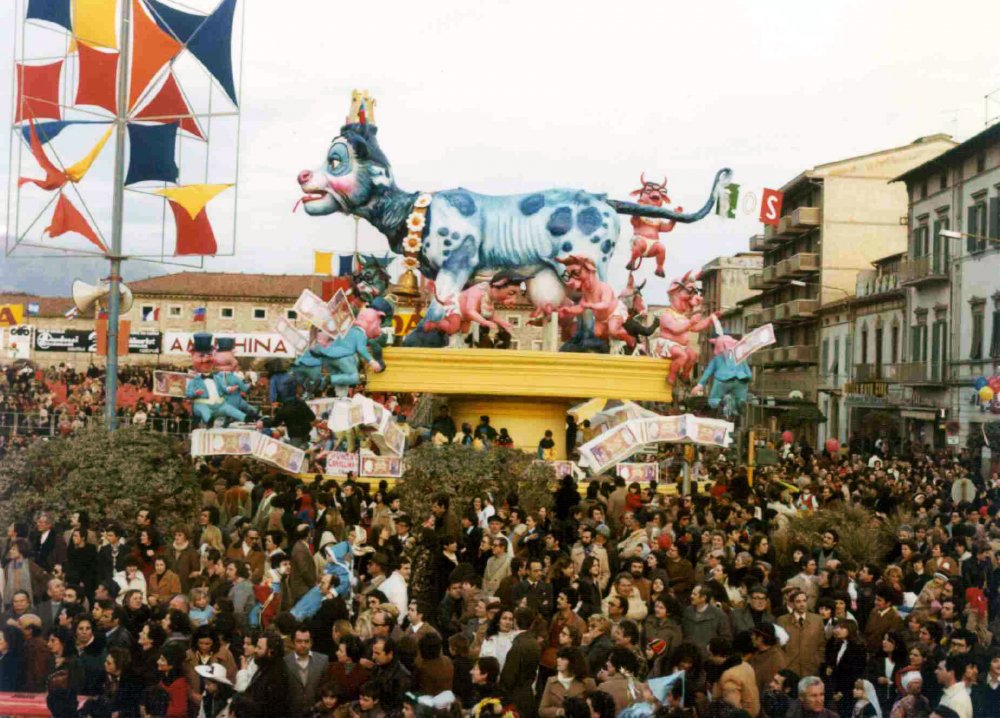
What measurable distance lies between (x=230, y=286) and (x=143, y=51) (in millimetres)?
59276

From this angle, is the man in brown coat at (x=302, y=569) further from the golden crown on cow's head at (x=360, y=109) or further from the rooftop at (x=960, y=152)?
the rooftop at (x=960, y=152)

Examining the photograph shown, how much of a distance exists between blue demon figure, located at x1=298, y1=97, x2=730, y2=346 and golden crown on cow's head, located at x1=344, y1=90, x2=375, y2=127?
56 millimetres

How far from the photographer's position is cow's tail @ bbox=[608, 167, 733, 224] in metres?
26.0

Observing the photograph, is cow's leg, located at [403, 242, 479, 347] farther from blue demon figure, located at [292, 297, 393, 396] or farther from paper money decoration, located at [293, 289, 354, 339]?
paper money decoration, located at [293, 289, 354, 339]

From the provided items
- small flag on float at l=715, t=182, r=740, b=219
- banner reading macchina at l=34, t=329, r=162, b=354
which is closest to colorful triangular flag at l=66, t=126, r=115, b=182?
small flag on float at l=715, t=182, r=740, b=219

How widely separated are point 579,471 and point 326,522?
31.3 ft

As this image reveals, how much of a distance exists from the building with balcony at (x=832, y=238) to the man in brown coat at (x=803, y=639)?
42525 millimetres

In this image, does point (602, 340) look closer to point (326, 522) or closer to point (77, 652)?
point (326, 522)

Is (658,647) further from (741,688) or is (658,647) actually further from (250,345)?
(250,345)

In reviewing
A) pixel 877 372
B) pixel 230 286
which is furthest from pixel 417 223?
pixel 230 286

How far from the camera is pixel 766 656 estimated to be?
28.5ft

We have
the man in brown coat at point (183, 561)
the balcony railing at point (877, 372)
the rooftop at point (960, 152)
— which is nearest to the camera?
the man in brown coat at point (183, 561)

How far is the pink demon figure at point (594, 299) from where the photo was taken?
24750mm

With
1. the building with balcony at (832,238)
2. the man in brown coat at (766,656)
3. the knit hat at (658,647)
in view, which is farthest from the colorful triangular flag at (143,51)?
the building with balcony at (832,238)
